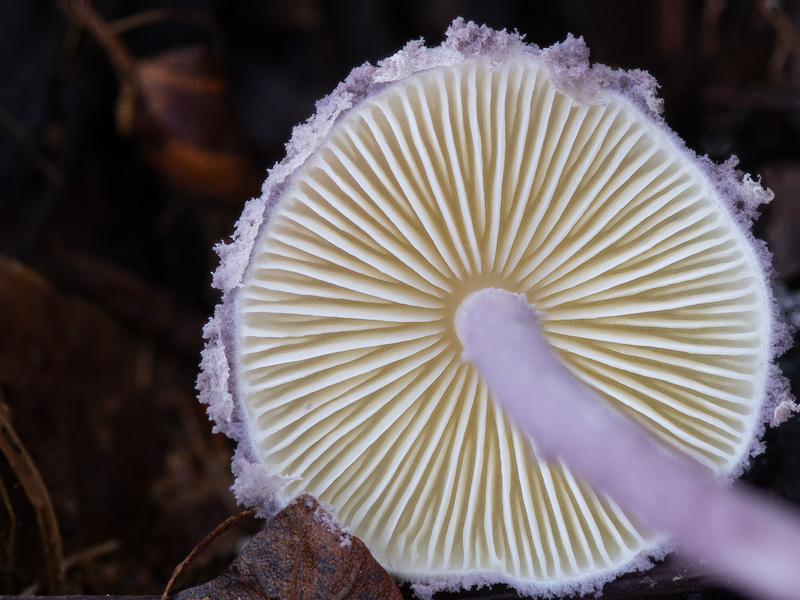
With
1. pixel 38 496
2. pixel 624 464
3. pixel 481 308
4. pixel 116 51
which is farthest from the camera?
pixel 116 51

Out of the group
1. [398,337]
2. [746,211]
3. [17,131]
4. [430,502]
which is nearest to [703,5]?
[746,211]

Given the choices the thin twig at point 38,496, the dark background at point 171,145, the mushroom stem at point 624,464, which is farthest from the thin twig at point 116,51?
the mushroom stem at point 624,464

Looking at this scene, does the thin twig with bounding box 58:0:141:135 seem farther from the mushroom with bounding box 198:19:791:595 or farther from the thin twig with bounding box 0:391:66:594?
the mushroom with bounding box 198:19:791:595

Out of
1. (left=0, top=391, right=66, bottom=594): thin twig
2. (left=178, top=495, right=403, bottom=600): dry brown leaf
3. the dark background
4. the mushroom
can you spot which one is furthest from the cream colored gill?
the dark background

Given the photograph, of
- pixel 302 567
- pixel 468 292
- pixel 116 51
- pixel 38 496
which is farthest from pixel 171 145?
pixel 302 567

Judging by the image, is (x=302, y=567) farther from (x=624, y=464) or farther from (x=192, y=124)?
(x=192, y=124)

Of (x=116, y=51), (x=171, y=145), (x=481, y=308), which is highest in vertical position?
(x=116, y=51)
